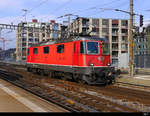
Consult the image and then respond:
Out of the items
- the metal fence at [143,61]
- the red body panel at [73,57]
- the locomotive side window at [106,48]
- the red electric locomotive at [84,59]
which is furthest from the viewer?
the metal fence at [143,61]

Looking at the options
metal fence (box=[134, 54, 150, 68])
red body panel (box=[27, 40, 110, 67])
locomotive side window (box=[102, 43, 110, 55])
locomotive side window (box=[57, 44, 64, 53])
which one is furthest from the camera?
metal fence (box=[134, 54, 150, 68])

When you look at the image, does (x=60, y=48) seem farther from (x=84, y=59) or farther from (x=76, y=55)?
(x=84, y=59)

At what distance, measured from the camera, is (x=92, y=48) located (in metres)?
15.1

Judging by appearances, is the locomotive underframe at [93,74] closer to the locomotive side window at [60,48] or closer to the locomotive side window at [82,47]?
the locomotive side window at [82,47]

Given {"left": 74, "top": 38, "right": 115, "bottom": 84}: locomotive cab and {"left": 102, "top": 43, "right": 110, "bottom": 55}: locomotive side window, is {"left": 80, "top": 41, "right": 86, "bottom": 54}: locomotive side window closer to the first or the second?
{"left": 74, "top": 38, "right": 115, "bottom": 84}: locomotive cab

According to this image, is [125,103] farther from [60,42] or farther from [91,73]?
[60,42]

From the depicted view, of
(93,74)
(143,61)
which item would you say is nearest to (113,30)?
(143,61)

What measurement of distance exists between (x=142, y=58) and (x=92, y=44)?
76.1 feet

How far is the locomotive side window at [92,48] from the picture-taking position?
48.9 ft

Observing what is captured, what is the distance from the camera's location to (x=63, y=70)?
679 inches

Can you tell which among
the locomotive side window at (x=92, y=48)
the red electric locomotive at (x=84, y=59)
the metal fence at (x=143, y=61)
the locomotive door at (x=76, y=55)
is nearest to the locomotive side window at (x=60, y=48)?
the red electric locomotive at (x=84, y=59)

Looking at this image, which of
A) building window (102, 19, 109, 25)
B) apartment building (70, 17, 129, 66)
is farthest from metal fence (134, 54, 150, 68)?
building window (102, 19, 109, 25)

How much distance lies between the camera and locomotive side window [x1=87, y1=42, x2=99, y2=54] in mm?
14914

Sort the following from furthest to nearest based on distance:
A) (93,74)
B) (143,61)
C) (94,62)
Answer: (143,61)
(94,62)
(93,74)
